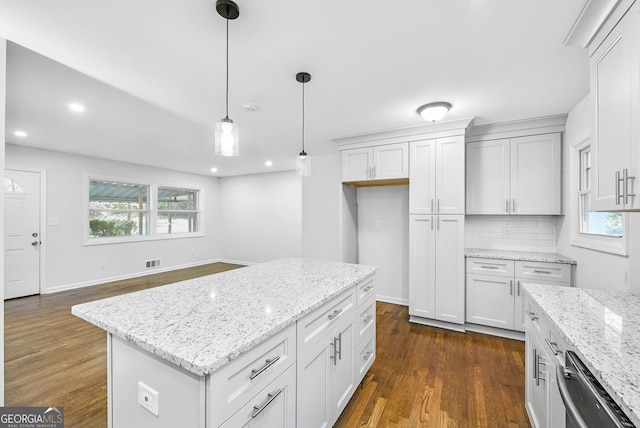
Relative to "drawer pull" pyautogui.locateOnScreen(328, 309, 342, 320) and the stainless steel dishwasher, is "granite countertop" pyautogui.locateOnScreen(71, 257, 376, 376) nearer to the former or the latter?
"drawer pull" pyautogui.locateOnScreen(328, 309, 342, 320)

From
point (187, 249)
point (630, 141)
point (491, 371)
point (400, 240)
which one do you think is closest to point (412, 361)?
point (491, 371)

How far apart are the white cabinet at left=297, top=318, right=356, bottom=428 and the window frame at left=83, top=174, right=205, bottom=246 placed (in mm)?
5569

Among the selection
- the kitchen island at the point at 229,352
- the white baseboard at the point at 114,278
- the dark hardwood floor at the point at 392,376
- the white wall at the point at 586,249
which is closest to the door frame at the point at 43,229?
the white baseboard at the point at 114,278

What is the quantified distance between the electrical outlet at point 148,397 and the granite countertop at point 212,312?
193mm

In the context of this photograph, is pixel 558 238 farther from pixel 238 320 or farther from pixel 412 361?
pixel 238 320

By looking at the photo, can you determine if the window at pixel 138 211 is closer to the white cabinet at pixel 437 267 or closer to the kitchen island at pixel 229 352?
the kitchen island at pixel 229 352

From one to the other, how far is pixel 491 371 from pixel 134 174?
6.80 meters

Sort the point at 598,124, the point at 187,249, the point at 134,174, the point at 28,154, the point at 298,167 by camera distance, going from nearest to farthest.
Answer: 1. the point at 598,124
2. the point at 298,167
3. the point at 28,154
4. the point at 134,174
5. the point at 187,249

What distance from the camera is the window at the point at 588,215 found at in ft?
7.25

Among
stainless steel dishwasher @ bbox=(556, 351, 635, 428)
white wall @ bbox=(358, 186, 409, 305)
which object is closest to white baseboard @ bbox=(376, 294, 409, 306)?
white wall @ bbox=(358, 186, 409, 305)

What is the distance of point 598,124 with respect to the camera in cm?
150

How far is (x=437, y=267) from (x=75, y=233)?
6.14 metres

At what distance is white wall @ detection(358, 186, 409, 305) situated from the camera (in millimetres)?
4078

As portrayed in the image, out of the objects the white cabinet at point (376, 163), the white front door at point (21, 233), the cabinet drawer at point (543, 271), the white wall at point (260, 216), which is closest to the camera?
the cabinet drawer at point (543, 271)
